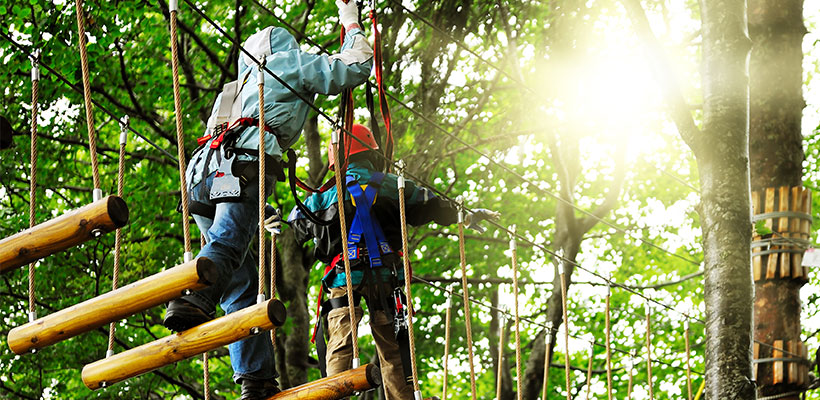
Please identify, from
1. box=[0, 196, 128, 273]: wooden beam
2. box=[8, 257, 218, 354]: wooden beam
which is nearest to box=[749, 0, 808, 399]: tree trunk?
box=[8, 257, 218, 354]: wooden beam

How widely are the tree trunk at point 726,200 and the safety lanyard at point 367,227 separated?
1.62 meters

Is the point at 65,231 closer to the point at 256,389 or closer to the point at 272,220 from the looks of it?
the point at 256,389

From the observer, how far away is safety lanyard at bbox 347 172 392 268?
4062mm

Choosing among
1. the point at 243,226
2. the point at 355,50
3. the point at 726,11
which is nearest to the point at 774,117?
the point at 726,11

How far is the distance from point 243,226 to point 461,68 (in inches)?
312

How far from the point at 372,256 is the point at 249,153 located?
0.89m

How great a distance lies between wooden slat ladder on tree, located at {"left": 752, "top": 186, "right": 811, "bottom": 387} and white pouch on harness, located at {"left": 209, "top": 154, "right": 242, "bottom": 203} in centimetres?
332

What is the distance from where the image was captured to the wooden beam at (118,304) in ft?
9.20

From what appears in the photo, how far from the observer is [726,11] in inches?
193

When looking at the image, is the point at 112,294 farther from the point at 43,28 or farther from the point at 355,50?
the point at 43,28

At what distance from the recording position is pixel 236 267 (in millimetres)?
3242

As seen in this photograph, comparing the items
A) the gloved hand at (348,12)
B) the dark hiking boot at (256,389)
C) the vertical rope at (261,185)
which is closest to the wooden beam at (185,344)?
the vertical rope at (261,185)

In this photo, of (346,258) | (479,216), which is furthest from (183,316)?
(479,216)

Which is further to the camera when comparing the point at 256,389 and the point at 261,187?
the point at 256,389
